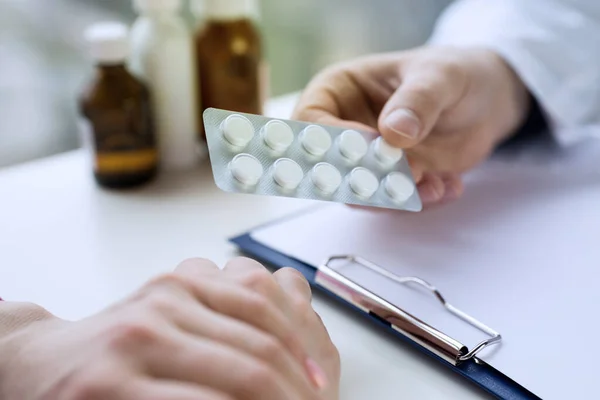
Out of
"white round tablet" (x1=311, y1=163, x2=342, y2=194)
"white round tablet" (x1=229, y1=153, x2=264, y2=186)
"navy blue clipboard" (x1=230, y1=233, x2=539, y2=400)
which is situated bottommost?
"navy blue clipboard" (x1=230, y1=233, x2=539, y2=400)

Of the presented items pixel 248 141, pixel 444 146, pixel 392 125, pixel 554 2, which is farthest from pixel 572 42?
pixel 248 141

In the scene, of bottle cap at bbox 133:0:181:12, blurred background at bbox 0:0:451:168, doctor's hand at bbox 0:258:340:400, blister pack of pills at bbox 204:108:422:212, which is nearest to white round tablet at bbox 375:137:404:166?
blister pack of pills at bbox 204:108:422:212

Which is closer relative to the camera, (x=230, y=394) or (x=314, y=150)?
(x=230, y=394)

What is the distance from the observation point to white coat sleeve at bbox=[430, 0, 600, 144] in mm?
589

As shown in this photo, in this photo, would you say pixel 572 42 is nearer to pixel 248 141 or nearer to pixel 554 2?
pixel 554 2

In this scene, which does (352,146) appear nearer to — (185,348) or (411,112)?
(411,112)

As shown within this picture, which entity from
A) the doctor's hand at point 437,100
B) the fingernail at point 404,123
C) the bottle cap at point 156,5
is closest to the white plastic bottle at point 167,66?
the bottle cap at point 156,5

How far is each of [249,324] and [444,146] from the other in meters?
0.32

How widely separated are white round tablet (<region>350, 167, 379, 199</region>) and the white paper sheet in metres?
0.05

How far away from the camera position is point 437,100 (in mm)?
449

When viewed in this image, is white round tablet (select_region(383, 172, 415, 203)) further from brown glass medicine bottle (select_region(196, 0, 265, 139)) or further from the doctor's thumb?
brown glass medicine bottle (select_region(196, 0, 265, 139))

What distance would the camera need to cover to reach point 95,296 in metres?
0.39

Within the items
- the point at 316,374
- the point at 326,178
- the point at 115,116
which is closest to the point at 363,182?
the point at 326,178

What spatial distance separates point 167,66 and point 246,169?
0.25m
